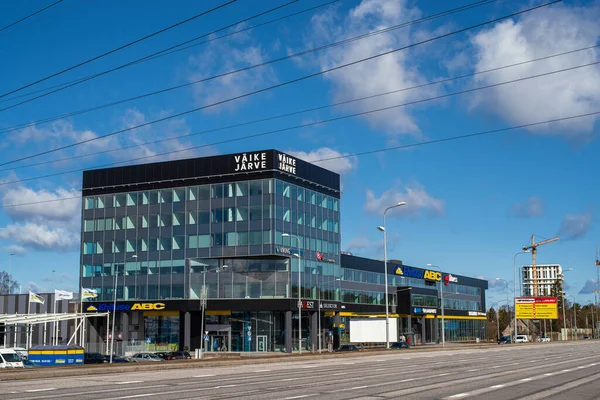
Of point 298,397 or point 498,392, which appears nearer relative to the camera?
point 298,397

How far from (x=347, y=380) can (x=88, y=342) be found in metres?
67.6

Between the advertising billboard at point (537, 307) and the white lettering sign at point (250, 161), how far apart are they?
63242 millimetres

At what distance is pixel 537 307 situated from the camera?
12288 centimetres

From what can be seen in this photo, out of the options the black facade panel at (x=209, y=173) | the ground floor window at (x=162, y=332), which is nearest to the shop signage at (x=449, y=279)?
the black facade panel at (x=209, y=173)

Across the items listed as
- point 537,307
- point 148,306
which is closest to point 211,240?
point 148,306

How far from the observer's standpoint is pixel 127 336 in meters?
86.4

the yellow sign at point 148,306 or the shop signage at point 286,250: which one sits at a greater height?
the shop signage at point 286,250

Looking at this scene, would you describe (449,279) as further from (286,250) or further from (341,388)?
(341,388)

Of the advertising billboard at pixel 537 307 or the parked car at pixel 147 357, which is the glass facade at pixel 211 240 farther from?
the advertising billboard at pixel 537 307

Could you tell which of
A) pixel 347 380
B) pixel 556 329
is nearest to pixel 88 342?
pixel 347 380

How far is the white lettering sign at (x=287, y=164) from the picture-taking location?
79.9m

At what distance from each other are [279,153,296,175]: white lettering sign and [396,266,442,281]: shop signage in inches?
1392

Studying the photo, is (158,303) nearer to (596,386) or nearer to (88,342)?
(88,342)

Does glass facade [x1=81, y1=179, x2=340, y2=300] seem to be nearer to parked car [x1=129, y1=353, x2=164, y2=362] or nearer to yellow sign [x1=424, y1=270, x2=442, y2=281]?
parked car [x1=129, y1=353, x2=164, y2=362]
